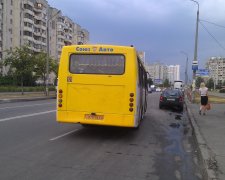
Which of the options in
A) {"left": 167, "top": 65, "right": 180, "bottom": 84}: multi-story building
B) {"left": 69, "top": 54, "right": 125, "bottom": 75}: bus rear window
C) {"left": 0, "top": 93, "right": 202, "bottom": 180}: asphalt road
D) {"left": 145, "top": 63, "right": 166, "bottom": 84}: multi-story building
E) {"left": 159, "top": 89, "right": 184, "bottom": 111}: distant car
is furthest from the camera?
{"left": 167, "top": 65, "right": 180, "bottom": 84}: multi-story building

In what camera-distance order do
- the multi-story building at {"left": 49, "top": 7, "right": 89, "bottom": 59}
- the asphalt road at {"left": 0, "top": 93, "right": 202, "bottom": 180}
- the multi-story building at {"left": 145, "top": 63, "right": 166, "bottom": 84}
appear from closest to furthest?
the asphalt road at {"left": 0, "top": 93, "right": 202, "bottom": 180}, the multi-story building at {"left": 49, "top": 7, "right": 89, "bottom": 59}, the multi-story building at {"left": 145, "top": 63, "right": 166, "bottom": 84}

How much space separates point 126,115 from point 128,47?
2.11m

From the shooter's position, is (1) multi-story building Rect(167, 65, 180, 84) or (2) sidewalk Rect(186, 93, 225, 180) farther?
(1) multi-story building Rect(167, 65, 180, 84)

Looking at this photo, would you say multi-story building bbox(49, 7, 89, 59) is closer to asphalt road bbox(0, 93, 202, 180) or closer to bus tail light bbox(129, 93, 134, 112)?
asphalt road bbox(0, 93, 202, 180)

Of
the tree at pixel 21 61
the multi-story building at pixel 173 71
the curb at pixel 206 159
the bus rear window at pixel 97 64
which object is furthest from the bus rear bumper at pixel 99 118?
the multi-story building at pixel 173 71

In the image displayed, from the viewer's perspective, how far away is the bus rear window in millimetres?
11508

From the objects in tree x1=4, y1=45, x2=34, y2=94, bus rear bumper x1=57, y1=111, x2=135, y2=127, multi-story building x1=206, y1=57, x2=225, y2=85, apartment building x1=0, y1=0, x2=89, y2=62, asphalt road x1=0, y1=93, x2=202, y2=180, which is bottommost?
asphalt road x1=0, y1=93, x2=202, y2=180

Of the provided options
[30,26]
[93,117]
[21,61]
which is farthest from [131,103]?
[30,26]

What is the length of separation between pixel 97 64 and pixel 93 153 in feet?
11.2

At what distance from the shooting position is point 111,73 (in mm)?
11484

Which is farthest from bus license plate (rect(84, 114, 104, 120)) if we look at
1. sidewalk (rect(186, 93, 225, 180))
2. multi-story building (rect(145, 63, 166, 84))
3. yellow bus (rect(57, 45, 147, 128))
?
multi-story building (rect(145, 63, 166, 84))

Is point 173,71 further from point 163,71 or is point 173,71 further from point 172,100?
point 172,100

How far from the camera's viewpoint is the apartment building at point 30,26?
92500 mm

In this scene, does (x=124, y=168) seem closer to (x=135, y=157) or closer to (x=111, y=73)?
(x=135, y=157)
